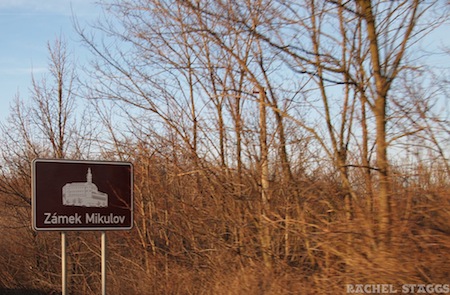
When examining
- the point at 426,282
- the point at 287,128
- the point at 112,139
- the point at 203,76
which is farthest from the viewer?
the point at 112,139

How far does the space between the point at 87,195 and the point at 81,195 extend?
66 millimetres

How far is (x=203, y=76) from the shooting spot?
388 inches

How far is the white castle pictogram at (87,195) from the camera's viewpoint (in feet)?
20.6

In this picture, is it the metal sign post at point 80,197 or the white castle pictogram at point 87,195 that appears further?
the white castle pictogram at point 87,195

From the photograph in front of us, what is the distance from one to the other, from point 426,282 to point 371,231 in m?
0.83

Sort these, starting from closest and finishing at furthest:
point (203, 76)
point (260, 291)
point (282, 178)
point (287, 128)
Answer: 1. point (260, 291)
2. point (282, 178)
3. point (287, 128)
4. point (203, 76)

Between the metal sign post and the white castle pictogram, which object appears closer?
the metal sign post

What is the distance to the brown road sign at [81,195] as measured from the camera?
20.0ft

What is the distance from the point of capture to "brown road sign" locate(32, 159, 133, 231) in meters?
6.09

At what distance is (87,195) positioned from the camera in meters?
6.34

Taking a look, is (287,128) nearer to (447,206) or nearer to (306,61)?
(306,61)

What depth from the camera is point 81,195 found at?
20.8 ft

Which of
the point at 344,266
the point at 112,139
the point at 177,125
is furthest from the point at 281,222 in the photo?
the point at 112,139

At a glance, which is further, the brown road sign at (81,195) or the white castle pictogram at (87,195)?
the white castle pictogram at (87,195)
